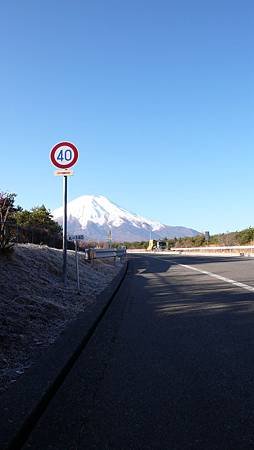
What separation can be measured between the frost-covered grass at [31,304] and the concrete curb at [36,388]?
17 cm

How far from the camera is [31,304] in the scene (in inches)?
361

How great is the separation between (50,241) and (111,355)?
20271 mm

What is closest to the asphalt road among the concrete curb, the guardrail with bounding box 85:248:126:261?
the concrete curb

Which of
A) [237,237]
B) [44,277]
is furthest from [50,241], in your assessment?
[237,237]

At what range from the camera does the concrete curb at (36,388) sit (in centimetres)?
404

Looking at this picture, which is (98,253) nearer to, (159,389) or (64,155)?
(64,155)

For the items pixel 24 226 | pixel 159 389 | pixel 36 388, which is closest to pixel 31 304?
pixel 36 388

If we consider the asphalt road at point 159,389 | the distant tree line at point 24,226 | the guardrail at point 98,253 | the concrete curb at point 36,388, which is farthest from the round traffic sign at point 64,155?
the guardrail at point 98,253

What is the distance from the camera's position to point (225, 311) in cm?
1012

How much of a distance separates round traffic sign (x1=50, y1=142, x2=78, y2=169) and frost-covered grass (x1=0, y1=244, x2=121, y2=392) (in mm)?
2450

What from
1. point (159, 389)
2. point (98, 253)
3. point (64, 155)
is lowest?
point (159, 389)

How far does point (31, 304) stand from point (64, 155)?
4691 millimetres

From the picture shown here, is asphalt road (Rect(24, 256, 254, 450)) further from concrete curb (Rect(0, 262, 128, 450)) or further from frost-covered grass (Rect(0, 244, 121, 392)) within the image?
frost-covered grass (Rect(0, 244, 121, 392))

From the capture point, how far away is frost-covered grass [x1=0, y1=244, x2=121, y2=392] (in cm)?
639
